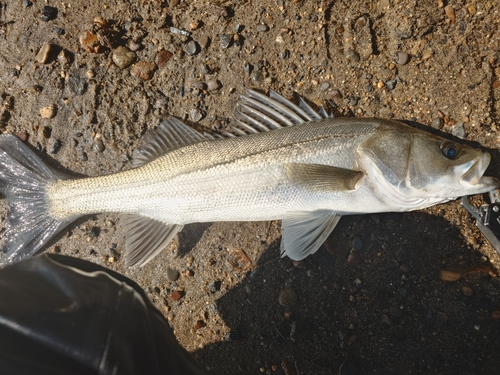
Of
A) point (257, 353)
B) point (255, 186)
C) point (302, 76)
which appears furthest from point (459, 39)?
point (257, 353)

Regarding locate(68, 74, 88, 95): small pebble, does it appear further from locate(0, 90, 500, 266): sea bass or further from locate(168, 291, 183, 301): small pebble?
locate(168, 291, 183, 301): small pebble

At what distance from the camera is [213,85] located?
296cm

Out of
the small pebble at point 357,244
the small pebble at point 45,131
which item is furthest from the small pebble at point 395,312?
the small pebble at point 45,131

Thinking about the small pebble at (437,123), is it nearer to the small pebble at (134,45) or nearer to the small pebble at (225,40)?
the small pebble at (225,40)

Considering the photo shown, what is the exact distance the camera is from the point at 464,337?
2627 millimetres

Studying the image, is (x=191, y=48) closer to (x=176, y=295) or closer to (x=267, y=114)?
(x=267, y=114)

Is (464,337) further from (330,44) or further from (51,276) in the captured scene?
(51,276)

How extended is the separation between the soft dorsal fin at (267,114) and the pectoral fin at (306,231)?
0.71 meters

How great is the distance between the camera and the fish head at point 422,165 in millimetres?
2328

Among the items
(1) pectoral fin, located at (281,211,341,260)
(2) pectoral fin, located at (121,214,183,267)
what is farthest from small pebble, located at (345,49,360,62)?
(2) pectoral fin, located at (121,214,183,267)

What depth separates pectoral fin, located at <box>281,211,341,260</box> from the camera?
8.58 feet

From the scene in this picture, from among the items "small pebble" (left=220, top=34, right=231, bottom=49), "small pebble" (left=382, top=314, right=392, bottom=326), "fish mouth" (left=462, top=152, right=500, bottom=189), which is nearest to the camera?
"fish mouth" (left=462, top=152, right=500, bottom=189)

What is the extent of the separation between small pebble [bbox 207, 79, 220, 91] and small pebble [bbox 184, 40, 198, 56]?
0.28 meters

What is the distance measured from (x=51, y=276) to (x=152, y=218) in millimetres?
1089
